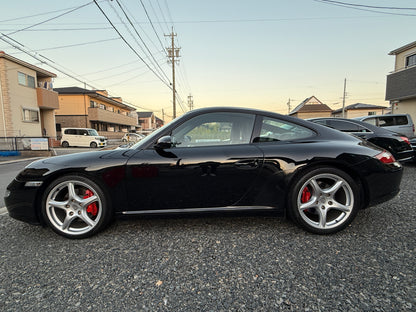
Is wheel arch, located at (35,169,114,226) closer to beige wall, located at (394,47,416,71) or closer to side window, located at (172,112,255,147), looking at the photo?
side window, located at (172,112,255,147)

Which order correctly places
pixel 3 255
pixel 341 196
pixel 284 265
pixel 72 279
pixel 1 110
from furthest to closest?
pixel 1 110 < pixel 341 196 < pixel 3 255 < pixel 284 265 < pixel 72 279

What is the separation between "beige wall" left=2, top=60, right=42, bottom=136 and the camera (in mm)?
15250

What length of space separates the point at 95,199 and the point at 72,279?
70 cm

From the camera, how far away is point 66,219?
2.02 metres

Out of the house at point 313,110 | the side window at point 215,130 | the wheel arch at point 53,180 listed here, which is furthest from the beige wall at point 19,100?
the house at point 313,110

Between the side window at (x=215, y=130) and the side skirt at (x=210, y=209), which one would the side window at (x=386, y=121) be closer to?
the side window at (x=215, y=130)

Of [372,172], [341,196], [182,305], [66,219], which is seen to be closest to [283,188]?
[341,196]

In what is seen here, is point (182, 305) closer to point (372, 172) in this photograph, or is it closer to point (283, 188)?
point (283, 188)

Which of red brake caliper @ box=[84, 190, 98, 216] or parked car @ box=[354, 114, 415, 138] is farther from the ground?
parked car @ box=[354, 114, 415, 138]

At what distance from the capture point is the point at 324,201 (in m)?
2.08

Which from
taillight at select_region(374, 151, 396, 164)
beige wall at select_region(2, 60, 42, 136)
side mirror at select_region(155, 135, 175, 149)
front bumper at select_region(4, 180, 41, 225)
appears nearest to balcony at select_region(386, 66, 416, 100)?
taillight at select_region(374, 151, 396, 164)

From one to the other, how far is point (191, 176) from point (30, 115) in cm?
2083

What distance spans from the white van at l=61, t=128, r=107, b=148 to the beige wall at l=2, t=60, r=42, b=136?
219cm

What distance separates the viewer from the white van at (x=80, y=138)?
1898 cm
